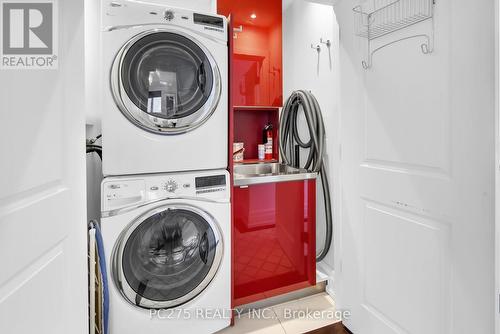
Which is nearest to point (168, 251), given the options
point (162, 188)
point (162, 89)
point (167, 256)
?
point (167, 256)

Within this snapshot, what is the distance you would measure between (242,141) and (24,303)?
2.37 m

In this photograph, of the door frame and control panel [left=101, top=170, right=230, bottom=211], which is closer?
the door frame

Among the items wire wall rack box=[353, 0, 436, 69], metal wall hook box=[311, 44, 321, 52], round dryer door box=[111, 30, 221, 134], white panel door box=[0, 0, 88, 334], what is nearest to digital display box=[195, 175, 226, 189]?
round dryer door box=[111, 30, 221, 134]

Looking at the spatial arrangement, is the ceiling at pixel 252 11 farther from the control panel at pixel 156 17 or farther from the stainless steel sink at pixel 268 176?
the stainless steel sink at pixel 268 176

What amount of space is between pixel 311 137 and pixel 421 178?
3.37 ft

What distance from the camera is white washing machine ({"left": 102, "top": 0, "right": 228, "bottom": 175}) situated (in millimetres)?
1386

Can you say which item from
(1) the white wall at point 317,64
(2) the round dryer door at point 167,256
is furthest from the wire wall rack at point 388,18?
(2) the round dryer door at point 167,256

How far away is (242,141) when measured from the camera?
294 centimetres

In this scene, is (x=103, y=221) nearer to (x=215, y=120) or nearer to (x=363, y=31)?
(x=215, y=120)

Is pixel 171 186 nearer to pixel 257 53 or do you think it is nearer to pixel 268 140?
pixel 268 140

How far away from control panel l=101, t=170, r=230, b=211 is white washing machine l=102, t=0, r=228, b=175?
0.06 meters

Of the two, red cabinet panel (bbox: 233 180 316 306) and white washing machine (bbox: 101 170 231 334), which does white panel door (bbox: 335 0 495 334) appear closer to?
red cabinet panel (bbox: 233 180 316 306)

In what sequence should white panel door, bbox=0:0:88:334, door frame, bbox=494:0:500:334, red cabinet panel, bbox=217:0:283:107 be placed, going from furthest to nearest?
red cabinet panel, bbox=217:0:283:107 < door frame, bbox=494:0:500:334 < white panel door, bbox=0:0:88:334

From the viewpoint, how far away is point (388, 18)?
1328 millimetres
